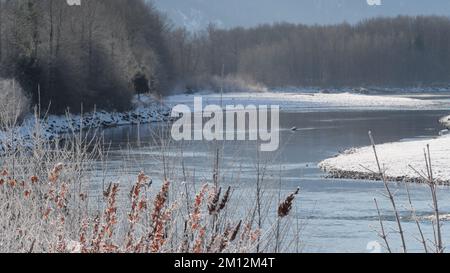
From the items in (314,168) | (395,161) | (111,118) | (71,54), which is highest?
(71,54)

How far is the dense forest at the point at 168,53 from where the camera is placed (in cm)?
4481

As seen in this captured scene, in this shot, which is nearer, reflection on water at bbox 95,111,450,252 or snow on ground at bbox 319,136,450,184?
reflection on water at bbox 95,111,450,252

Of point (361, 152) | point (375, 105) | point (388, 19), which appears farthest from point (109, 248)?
point (388, 19)

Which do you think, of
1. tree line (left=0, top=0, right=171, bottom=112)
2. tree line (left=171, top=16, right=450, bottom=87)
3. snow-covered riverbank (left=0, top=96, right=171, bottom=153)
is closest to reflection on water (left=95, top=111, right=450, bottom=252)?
snow-covered riverbank (left=0, top=96, right=171, bottom=153)

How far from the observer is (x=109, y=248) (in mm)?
4898

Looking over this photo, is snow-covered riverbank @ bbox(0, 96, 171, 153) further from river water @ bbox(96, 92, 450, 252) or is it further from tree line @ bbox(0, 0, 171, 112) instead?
river water @ bbox(96, 92, 450, 252)

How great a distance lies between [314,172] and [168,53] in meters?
58.7

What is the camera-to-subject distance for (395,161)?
27406mm

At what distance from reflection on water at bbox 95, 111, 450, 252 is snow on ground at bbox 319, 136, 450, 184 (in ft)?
2.60

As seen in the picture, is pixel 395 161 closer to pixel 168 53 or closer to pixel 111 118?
pixel 111 118

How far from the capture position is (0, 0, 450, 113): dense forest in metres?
44.8

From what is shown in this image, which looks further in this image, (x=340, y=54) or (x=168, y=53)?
(x=340, y=54)

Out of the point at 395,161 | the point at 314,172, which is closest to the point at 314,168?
the point at 314,172
